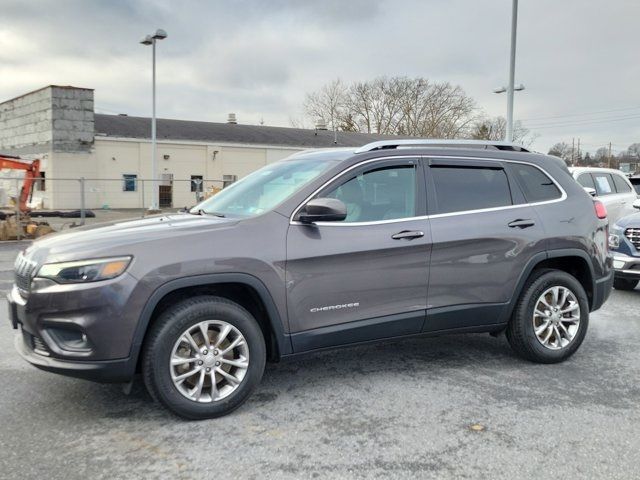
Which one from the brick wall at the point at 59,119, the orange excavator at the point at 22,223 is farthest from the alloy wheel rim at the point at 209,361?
the brick wall at the point at 59,119

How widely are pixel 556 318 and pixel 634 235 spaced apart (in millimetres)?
3976

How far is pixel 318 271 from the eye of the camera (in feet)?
12.8

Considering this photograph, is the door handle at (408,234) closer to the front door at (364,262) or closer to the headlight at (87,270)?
the front door at (364,262)

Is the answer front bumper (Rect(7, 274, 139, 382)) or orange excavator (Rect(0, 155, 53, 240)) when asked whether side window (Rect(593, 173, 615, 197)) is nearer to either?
front bumper (Rect(7, 274, 139, 382))

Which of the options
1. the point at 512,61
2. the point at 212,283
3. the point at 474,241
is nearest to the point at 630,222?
the point at 474,241

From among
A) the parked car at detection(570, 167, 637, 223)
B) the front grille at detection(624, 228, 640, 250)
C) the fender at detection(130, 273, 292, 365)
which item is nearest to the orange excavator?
the parked car at detection(570, 167, 637, 223)

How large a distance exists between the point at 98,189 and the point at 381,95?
117ft

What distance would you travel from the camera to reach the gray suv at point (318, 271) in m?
3.44

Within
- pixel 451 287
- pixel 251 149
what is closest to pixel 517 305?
pixel 451 287

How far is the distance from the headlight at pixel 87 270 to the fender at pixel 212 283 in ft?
0.88

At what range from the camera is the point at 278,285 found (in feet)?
12.4

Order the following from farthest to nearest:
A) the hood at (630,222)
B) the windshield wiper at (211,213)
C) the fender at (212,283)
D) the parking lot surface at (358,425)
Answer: the hood at (630,222) → the windshield wiper at (211,213) → the fender at (212,283) → the parking lot surface at (358,425)

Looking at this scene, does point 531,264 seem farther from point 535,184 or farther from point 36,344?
point 36,344

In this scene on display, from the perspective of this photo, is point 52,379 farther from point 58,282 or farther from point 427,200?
point 427,200
